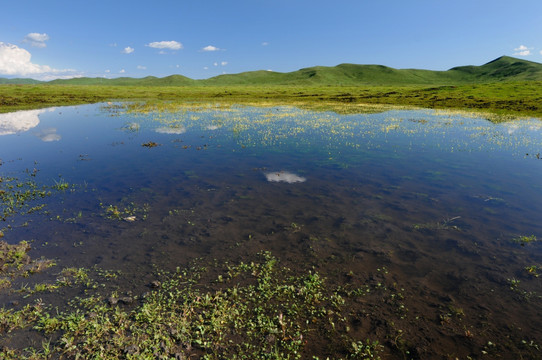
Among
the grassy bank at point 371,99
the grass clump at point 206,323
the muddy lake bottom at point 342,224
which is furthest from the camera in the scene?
the grassy bank at point 371,99

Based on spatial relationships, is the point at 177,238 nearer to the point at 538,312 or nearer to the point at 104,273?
the point at 104,273

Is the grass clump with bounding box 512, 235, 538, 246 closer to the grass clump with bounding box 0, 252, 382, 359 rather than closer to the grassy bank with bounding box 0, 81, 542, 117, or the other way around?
the grass clump with bounding box 0, 252, 382, 359

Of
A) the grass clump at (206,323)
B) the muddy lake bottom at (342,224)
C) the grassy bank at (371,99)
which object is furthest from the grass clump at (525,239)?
the grassy bank at (371,99)

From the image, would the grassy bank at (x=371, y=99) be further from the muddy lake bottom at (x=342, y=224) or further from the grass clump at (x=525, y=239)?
the grass clump at (x=525, y=239)

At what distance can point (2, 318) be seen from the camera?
7.13 meters

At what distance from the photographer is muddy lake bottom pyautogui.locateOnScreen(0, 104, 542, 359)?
7723 mm

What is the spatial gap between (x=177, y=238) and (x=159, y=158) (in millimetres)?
14053

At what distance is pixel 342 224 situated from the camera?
12656 millimetres

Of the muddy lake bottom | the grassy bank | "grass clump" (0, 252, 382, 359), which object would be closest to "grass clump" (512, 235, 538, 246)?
the muddy lake bottom

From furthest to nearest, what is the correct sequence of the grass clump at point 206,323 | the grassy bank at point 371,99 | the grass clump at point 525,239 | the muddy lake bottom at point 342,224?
the grassy bank at point 371,99 → the grass clump at point 525,239 → the muddy lake bottom at point 342,224 → the grass clump at point 206,323

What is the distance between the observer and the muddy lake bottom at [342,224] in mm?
7723

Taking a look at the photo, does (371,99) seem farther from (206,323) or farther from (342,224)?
(206,323)

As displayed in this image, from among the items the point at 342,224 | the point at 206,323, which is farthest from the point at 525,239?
the point at 206,323

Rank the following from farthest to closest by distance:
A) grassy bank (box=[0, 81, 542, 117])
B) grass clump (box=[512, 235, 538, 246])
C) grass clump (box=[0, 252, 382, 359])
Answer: grassy bank (box=[0, 81, 542, 117])
grass clump (box=[512, 235, 538, 246])
grass clump (box=[0, 252, 382, 359])
